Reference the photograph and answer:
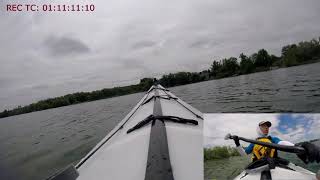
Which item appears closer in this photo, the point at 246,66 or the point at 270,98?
the point at 270,98

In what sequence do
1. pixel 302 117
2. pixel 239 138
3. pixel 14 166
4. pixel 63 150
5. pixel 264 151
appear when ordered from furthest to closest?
pixel 63 150 → pixel 14 166 → pixel 264 151 → pixel 239 138 → pixel 302 117

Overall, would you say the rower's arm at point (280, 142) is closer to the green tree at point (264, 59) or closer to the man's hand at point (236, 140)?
the man's hand at point (236, 140)

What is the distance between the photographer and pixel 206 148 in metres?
1.83

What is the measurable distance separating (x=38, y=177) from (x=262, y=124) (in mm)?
7984

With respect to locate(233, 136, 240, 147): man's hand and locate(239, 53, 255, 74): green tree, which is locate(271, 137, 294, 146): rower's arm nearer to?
locate(233, 136, 240, 147): man's hand

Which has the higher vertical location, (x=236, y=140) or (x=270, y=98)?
(x=236, y=140)

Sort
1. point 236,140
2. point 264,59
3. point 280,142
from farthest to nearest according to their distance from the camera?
1. point 264,59
2. point 236,140
3. point 280,142

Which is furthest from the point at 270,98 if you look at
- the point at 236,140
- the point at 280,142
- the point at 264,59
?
the point at 264,59

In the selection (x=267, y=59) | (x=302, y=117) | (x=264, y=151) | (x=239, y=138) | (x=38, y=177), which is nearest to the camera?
(x=302, y=117)

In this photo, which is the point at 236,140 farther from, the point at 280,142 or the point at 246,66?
the point at 246,66

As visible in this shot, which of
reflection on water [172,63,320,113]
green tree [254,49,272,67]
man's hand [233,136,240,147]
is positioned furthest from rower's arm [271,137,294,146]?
green tree [254,49,272,67]

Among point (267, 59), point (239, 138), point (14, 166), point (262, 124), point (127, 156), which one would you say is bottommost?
point (14, 166)

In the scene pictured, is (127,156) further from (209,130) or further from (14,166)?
(14,166)

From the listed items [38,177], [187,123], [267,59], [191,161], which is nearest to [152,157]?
[191,161]
